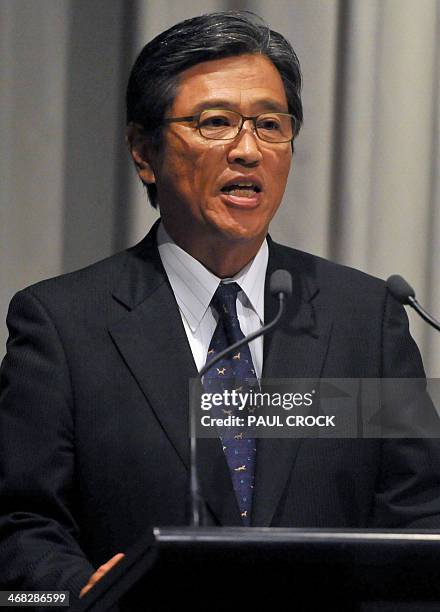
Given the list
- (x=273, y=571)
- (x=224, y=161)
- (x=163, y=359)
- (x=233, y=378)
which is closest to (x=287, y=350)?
(x=233, y=378)

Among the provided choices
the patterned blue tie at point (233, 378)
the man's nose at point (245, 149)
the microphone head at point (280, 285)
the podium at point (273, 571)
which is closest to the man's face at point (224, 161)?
the man's nose at point (245, 149)

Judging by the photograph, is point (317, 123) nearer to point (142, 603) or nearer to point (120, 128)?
point (120, 128)

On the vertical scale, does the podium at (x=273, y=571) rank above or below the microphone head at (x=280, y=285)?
below

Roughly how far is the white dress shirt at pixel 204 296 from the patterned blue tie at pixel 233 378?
0.01 metres

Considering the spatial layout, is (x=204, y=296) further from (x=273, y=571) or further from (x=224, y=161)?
(x=273, y=571)

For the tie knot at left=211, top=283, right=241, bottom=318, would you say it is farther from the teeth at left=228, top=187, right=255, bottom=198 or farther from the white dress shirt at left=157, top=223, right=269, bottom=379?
the teeth at left=228, top=187, right=255, bottom=198

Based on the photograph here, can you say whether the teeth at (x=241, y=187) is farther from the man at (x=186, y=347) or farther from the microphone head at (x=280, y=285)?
the microphone head at (x=280, y=285)

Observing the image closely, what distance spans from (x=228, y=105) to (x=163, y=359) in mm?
452

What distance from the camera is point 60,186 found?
2535 mm

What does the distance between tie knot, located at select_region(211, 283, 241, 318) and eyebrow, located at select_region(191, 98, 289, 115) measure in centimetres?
30

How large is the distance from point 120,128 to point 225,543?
5.00 ft

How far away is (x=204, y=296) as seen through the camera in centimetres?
200

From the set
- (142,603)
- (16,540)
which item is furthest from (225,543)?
(16,540)

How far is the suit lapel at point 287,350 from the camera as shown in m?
1.82
